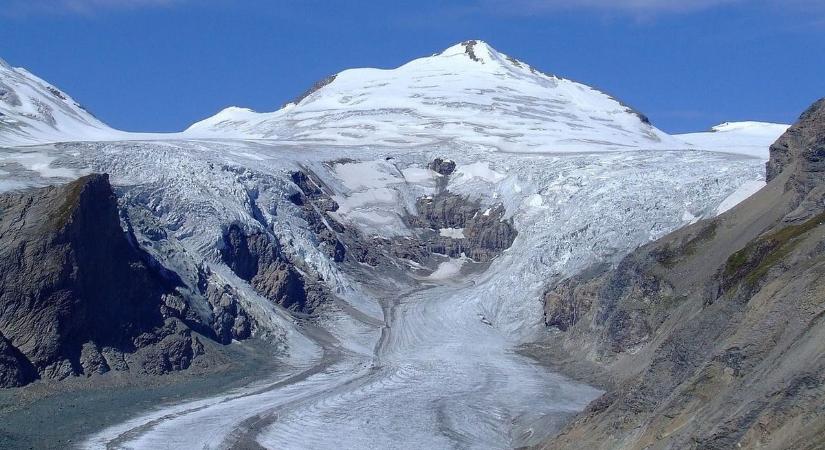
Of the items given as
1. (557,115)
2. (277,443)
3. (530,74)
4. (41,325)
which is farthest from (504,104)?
(277,443)

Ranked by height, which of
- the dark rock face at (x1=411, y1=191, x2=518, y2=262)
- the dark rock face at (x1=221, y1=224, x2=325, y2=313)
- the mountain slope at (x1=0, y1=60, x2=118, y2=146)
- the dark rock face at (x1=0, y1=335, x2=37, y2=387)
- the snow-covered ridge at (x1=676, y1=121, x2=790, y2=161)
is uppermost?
the snow-covered ridge at (x1=676, y1=121, x2=790, y2=161)

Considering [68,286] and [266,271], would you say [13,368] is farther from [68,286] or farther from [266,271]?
[266,271]

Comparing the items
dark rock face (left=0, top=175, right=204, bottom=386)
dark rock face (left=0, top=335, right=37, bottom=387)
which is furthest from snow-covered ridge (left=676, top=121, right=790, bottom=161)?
dark rock face (left=0, top=335, right=37, bottom=387)

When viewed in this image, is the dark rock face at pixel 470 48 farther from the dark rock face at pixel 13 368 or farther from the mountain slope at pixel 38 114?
the dark rock face at pixel 13 368

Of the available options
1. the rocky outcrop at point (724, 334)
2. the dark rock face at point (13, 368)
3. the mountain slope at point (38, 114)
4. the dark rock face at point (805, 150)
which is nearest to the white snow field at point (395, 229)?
the mountain slope at point (38, 114)

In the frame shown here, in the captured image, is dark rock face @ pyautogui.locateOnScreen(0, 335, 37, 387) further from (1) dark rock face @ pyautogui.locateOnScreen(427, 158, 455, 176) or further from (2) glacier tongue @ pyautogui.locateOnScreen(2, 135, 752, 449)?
(1) dark rock face @ pyautogui.locateOnScreen(427, 158, 455, 176)

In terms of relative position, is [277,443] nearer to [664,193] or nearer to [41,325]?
[41,325]
